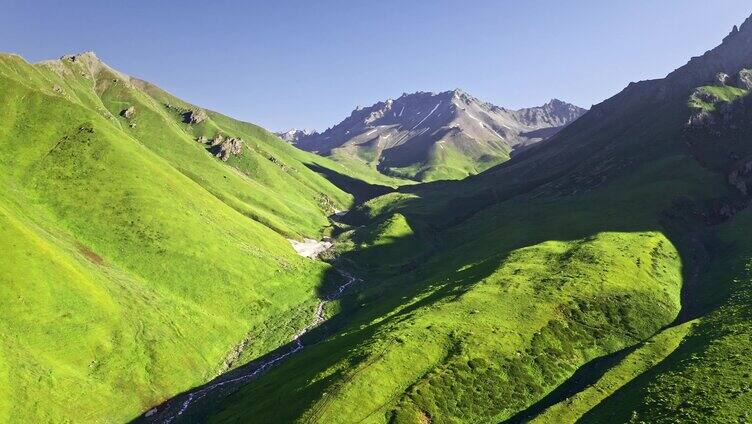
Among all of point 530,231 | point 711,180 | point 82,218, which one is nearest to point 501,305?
point 530,231

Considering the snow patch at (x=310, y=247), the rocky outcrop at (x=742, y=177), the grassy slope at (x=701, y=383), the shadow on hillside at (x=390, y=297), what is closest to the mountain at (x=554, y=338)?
the grassy slope at (x=701, y=383)

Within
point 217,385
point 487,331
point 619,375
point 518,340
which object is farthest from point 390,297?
point 619,375

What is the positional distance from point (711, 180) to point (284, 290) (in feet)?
485

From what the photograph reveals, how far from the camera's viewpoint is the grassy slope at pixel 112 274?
7619 centimetres

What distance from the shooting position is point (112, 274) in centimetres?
10538

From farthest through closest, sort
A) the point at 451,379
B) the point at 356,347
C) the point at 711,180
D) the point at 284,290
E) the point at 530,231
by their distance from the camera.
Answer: the point at 711,180
the point at 530,231
the point at 284,290
the point at 356,347
the point at 451,379

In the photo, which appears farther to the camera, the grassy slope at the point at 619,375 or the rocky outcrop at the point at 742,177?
the rocky outcrop at the point at 742,177

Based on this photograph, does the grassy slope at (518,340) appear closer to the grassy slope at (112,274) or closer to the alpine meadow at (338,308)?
the alpine meadow at (338,308)

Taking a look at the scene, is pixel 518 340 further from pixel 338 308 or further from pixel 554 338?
pixel 338 308

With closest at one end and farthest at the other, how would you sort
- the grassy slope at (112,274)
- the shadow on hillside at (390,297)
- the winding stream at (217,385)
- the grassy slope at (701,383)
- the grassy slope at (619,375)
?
the grassy slope at (701,383) < the grassy slope at (619,375) < the shadow on hillside at (390,297) < the grassy slope at (112,274) < the winding stream at (217,385)

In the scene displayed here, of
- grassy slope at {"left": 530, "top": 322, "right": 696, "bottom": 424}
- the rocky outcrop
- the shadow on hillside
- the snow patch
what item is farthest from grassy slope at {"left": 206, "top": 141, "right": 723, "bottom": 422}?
the rocky outcrop

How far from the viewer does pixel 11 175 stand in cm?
12900

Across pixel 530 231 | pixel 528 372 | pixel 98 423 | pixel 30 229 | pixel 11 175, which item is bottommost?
pixel 98 423

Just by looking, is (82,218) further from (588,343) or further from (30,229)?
(588,343)
